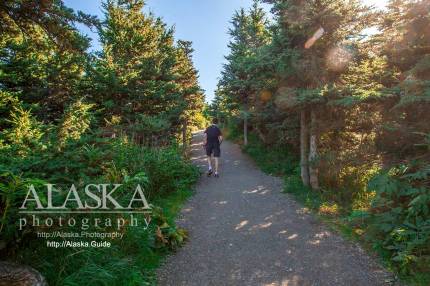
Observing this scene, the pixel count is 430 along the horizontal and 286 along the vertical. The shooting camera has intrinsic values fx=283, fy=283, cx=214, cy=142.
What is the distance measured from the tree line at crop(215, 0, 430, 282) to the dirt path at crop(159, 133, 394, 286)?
32.9 inches

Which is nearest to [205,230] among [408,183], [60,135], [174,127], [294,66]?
[408,183]

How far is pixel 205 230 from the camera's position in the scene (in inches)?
276

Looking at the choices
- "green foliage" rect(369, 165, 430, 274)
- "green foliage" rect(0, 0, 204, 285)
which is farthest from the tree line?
"green foliage" rect(0, 0, 204, 285)

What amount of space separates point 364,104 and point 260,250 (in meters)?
5.21

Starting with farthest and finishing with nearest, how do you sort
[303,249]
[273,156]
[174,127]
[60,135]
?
1. [174,127]
2. [273,156]
3. [60,135]
4. [303,249]

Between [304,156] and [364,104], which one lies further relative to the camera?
[304,156]

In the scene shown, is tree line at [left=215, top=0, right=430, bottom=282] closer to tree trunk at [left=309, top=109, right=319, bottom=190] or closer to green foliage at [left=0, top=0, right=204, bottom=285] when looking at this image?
tree trunk at [left=309, top=109, right=319, bottom=190]

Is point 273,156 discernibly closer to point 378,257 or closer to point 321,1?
point 321,1

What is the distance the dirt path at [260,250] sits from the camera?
4.87 m

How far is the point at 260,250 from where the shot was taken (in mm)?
5895

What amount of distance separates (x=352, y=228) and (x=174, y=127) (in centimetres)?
1286

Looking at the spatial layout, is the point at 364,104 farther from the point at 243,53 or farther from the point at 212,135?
the point at 243,53

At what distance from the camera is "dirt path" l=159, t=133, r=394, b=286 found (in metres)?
4.87

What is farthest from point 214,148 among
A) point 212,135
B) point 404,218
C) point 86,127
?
point 404,218
